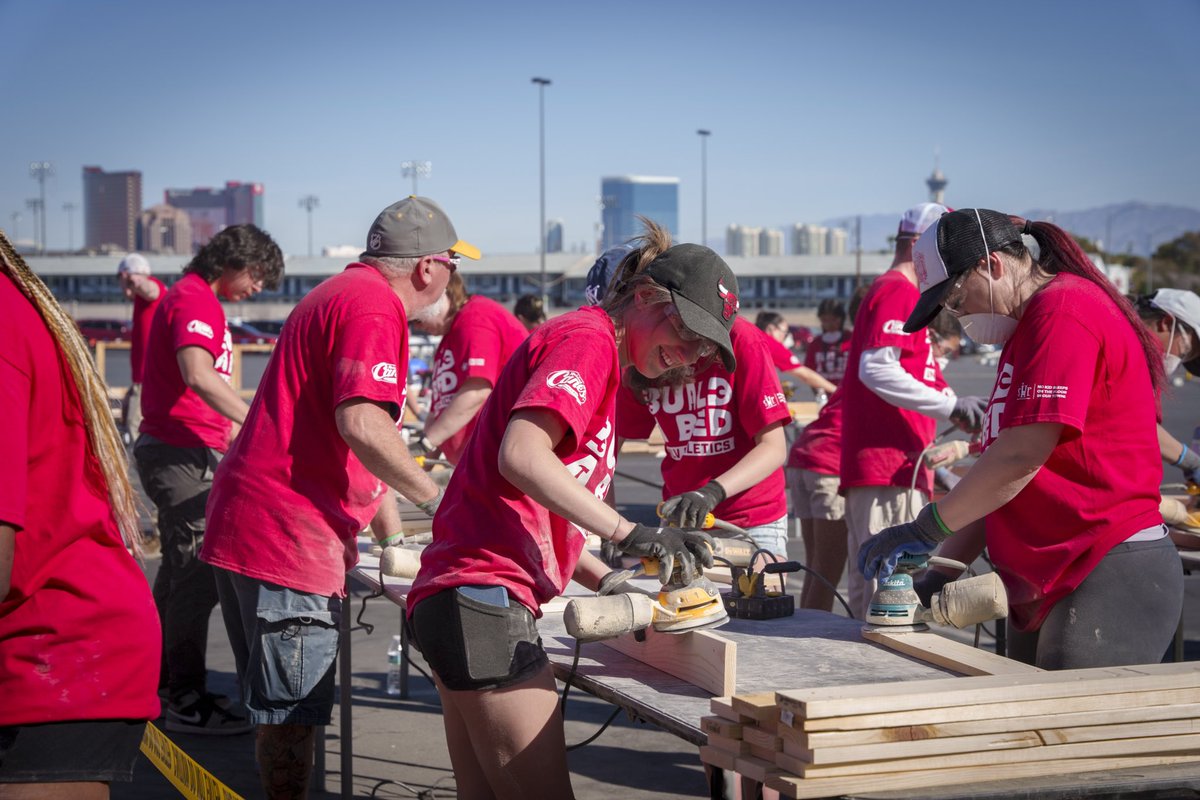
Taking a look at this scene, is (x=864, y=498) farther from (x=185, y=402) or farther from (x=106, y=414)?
(x=106, y=414)

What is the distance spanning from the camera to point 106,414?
2008 millimetres

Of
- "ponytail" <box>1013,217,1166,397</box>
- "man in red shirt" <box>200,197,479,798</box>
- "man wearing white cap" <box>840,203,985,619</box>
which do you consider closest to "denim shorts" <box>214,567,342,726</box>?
"man in red shirt" <box>200,197,479,798</box>

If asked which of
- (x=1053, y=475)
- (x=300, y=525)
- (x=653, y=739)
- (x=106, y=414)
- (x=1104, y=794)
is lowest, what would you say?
(x=653, y=739)

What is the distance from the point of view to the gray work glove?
2638 millimetres

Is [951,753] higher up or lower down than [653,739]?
higher up

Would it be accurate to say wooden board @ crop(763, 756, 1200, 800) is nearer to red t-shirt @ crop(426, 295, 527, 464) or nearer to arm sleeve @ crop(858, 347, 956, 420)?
arm sleeve @ crop(858, 347, 956, 420)

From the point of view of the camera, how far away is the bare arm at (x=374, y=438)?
130 inches

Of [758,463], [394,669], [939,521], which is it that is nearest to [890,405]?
[758,463]

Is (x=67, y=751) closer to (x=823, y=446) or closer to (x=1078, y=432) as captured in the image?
(x=1078, y=432)

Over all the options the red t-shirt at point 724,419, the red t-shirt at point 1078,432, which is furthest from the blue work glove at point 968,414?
the red t-shirt at point 1078,432

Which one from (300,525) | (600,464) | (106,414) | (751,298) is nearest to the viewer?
(106,414)

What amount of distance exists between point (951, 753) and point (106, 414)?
63.3 inches

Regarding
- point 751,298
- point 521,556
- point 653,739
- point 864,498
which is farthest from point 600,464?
point 751,298

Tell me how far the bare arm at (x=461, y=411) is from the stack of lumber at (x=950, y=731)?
3.77 meters
